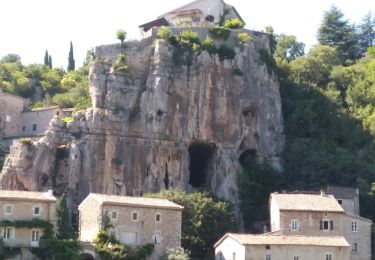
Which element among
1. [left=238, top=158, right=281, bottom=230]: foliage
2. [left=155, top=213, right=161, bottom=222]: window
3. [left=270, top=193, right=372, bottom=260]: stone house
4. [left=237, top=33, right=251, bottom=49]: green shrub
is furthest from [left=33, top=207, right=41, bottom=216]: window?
[left=237, top=33, right=251, bottom=49]: green shrub

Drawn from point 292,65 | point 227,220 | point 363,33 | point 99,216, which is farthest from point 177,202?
point 363,33

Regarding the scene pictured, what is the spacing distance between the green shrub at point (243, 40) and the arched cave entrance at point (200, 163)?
10.8 m

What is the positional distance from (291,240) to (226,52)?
29.1m

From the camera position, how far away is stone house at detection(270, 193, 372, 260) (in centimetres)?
7700

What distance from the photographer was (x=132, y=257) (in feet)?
238

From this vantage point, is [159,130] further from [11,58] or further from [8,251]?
[11,58]

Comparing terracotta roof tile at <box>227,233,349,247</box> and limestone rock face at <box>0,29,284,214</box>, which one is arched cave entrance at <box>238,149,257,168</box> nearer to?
limestone rock face at <box>0,29,284,214</box>

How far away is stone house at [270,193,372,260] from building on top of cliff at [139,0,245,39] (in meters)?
32.0

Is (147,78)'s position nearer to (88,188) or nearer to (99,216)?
(88,188)

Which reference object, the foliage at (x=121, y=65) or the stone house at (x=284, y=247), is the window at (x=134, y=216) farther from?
the foliage at (x=121, y=65)

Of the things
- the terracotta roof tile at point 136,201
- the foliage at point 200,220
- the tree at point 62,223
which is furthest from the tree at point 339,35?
the tree at point 62,223

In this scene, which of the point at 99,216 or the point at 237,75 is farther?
the point at 237,75

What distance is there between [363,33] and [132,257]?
59856mm

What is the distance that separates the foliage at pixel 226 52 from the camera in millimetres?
96500
